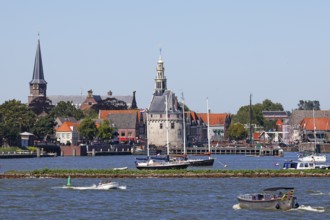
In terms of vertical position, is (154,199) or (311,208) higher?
(154,199)

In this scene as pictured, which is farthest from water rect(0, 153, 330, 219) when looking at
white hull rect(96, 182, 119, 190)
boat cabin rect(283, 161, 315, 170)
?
boat cabin rect(283, 161, 315, 170)

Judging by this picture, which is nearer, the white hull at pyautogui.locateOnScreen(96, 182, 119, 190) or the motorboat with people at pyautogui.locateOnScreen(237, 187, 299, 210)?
the motorboat with people at pyautogui.locateOnScreen(237, 187, 299, 210)

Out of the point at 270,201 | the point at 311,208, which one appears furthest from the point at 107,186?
the point at 311,208

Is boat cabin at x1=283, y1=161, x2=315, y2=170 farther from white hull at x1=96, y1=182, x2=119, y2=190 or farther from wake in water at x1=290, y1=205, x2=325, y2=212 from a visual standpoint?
wake in water at x1=290, y1=205, x2=325, y2=212

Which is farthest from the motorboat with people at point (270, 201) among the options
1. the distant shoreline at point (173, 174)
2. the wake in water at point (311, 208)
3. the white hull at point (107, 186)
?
the distant shoreline at point (173, 174)

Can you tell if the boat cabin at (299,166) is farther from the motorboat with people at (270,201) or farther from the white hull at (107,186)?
the motorboat with people at (270,201)

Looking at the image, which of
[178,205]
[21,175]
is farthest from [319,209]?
[21,175]

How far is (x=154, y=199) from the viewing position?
82.1 m

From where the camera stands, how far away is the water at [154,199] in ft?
232

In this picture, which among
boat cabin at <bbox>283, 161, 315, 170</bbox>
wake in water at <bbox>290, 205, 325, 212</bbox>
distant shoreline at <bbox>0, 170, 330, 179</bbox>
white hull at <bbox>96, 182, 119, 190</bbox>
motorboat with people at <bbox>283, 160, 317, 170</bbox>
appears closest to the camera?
wake in water at <bbox>290, 205, 325, 212</bbox>

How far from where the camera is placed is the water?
232 feet

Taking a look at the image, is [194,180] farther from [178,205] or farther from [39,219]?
[39,219]

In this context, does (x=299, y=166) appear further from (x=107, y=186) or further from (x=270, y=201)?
(x=270, y=201)

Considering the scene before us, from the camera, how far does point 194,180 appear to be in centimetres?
10056
